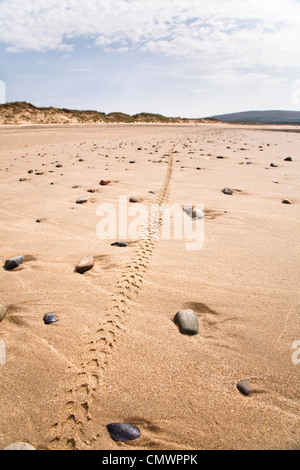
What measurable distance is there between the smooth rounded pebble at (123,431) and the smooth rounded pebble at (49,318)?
68 cm

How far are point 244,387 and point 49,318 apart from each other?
1081mm

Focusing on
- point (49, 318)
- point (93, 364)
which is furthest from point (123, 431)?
point (49, 318)

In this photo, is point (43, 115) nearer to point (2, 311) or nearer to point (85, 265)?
point (85, 265)

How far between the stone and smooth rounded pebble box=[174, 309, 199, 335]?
2.64 ft

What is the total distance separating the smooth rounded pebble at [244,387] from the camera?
3.92ft

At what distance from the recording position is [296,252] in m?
2.24

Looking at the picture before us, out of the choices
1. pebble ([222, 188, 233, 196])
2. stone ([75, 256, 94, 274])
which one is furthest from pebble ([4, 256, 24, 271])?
pebble ([222, 188, 233, 196])

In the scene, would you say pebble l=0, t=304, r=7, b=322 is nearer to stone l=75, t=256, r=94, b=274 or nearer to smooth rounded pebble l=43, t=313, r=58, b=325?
smooth rounded pebble l=43, t=313, r=58, b=325

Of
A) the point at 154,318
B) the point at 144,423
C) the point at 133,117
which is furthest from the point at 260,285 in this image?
the point at 133,117

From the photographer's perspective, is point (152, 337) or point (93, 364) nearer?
point (93, 364)

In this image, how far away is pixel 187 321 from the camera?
1521 millimetres

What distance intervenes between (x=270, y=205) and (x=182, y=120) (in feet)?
160

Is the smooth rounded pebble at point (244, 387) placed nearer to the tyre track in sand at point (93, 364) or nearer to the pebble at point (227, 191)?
the tyre track in sand at point (93, 364)
